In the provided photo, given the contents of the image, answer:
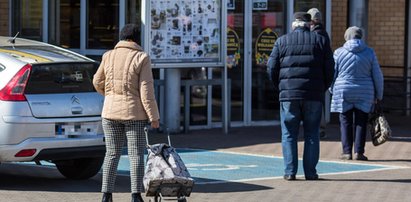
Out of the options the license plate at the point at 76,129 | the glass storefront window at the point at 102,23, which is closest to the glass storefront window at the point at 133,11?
the glass storefront window at the point at 102,23

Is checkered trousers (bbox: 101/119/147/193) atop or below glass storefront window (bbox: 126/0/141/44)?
below

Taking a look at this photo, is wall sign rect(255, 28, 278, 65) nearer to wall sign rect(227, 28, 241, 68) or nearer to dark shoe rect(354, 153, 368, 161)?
wall sign rect(227, 28, 241, 68)

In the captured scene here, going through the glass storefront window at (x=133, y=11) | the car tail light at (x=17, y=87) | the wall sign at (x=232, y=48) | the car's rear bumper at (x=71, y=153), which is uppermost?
the glass storefront window at (x=133, y=11)

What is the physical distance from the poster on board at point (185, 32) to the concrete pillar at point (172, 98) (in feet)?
1.11

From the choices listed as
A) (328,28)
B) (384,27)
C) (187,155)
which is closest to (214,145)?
(187,155)

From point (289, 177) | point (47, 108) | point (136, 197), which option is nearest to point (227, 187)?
point (289, 177)

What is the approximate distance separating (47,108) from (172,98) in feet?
18.6

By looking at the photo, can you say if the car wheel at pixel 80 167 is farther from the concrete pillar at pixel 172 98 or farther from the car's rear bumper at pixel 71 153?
the concrete pillar at pixel 172 98

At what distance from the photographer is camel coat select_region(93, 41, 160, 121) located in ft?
26.1

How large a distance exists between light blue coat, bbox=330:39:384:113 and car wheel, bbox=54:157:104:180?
343cm

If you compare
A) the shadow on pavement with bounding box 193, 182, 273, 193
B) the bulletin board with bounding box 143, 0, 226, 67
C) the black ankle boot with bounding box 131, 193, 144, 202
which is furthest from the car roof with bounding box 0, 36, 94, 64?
the bulletin board with bounding box 143, 0, 226, 67

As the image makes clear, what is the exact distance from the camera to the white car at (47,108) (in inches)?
350

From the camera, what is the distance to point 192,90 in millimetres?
15492

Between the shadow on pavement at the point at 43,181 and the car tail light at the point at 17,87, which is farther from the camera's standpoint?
the shadow on pavement at the point at 43,181
